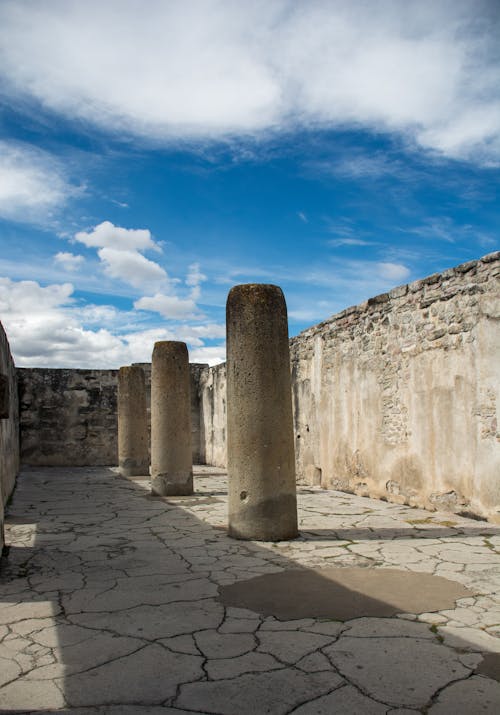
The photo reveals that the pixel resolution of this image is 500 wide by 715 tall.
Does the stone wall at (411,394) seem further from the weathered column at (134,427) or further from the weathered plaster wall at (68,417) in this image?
the weathered plaster wall at (68,417)

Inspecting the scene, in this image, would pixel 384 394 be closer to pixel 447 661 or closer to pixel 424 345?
pixel 424 345

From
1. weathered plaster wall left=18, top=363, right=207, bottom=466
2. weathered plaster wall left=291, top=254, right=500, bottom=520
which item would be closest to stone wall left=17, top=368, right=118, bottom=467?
weathered plaster wall left=18, top=363, right=207, bottom=466

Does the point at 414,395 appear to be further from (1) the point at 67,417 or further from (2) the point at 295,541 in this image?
(1) the point at 67,417

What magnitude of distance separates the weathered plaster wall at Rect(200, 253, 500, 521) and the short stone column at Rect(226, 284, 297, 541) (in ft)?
7.19

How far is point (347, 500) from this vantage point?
8.09 metres

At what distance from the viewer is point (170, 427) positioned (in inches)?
349

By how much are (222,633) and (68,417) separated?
45.4 ft

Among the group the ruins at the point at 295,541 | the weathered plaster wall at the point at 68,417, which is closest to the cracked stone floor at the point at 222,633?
the ruins at the point at 295,541

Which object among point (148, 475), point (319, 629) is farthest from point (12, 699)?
point (148, 475)

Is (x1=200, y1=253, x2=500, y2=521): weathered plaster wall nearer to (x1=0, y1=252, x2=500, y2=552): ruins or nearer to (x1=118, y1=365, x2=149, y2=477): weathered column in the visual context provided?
(x1=0, y1=252, x2=500, y2=552): ruins

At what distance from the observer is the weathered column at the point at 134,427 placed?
1237 centimetres

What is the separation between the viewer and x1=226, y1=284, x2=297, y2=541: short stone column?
17.5ft

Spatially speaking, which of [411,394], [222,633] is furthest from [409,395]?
[222,633]

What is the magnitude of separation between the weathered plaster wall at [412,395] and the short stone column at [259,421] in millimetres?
2192
